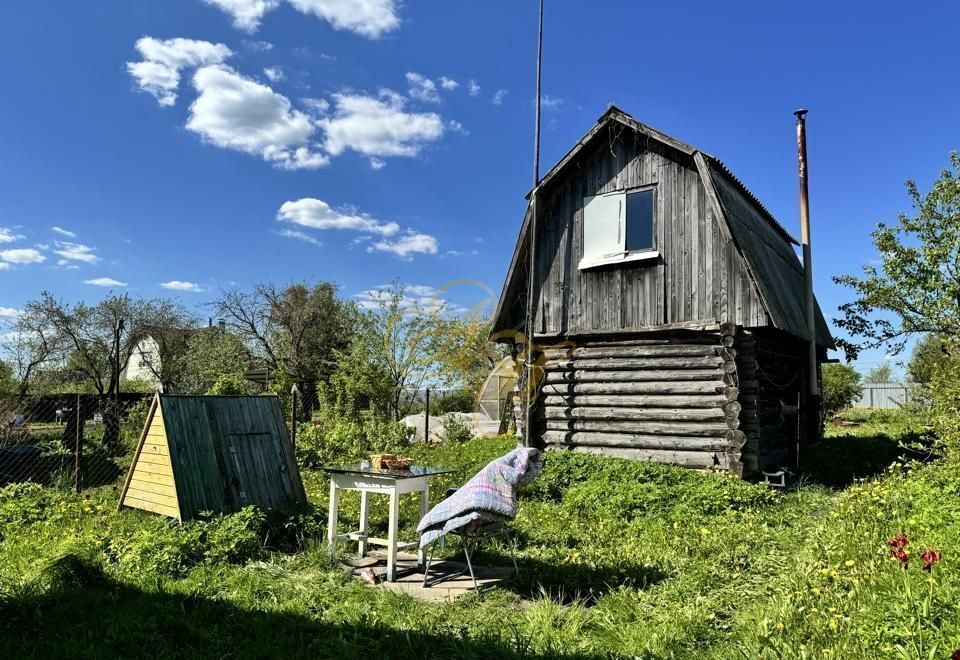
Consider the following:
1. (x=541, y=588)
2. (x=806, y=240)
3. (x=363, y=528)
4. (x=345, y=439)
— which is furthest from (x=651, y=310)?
(x=345, y=439)

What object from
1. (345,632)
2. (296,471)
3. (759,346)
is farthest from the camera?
(759,346)

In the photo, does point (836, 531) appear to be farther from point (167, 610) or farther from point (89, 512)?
point (89, 512)

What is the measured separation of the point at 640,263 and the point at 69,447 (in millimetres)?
10414

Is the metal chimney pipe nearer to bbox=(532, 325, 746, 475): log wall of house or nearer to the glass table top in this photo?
bbox=(532, 325, 746, 475): log wall of house

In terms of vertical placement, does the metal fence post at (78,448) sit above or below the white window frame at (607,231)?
below

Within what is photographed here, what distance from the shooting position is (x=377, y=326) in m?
27.7

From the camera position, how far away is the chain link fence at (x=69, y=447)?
952 cm

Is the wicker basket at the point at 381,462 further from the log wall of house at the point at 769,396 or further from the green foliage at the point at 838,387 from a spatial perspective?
the green foliage at the point at 838,387

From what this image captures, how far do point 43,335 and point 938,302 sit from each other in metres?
33.8

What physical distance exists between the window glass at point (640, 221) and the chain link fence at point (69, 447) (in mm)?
9056

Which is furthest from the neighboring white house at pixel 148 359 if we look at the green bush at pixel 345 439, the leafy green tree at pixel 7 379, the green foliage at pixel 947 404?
the green foliage at pixel 947 404

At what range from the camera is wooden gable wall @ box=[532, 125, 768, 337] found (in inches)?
392

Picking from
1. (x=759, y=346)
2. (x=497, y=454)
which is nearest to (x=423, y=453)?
(x=497, y=454)

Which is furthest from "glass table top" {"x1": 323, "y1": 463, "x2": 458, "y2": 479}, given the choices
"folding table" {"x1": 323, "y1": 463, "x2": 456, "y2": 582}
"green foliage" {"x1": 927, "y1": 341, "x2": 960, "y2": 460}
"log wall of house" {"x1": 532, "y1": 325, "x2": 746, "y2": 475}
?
"green foliage" {"x1": 927, "y1": 341, "x2": 960, "y2": 460}
